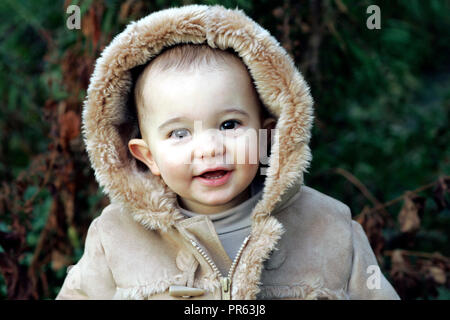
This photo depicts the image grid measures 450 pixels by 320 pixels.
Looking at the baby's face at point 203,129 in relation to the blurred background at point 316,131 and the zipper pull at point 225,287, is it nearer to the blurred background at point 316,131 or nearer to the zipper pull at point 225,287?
the zipper pull at point 225,287

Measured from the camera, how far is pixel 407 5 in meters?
3.34

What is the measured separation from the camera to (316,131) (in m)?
3.23

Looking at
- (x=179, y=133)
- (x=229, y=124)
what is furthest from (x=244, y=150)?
(x=179, y=133)

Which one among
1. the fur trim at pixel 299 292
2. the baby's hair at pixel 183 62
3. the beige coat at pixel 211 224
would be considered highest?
the baby's hair at pixel 183 62

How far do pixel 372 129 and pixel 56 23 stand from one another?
7.76ft

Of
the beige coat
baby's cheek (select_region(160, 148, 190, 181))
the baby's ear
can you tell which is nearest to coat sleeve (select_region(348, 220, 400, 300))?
the beige coat

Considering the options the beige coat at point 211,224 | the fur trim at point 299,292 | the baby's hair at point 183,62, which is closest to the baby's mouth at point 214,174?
the beige coat at point 211,224

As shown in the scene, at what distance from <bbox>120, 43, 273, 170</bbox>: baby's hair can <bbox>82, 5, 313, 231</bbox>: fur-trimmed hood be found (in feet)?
0.08

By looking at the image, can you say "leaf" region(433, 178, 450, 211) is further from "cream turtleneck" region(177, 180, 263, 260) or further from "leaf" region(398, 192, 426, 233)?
"cream turtleneck" region(177, 180, 263, 260)

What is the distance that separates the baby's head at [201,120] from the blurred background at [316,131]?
0.69 m

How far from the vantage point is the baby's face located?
5.92ft

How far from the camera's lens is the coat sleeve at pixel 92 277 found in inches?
77.3

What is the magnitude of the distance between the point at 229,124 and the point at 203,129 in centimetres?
10

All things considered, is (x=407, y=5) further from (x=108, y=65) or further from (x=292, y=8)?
(x=108, y=65)
